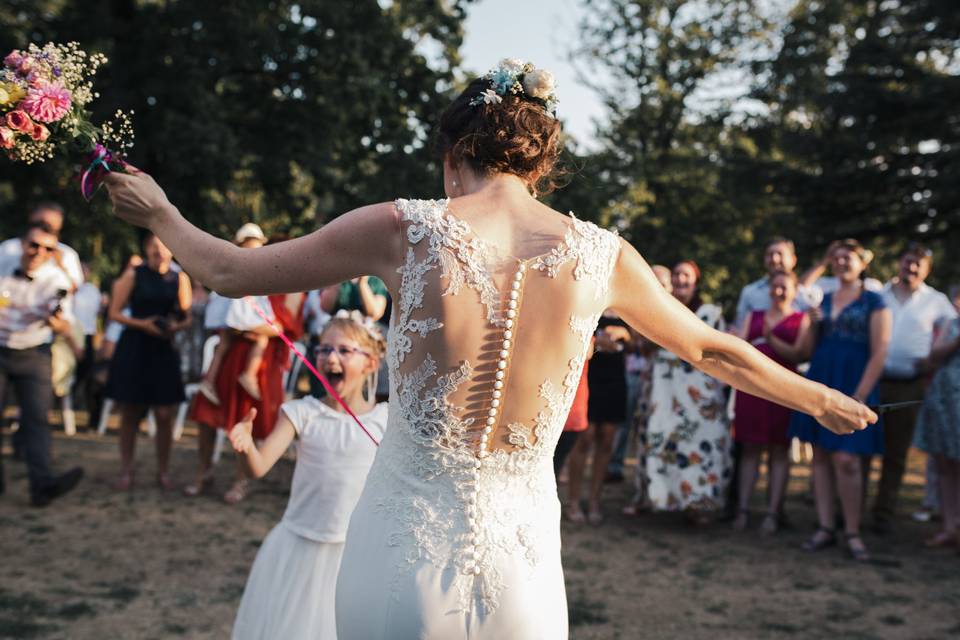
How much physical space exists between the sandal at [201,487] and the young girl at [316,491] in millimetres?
4131

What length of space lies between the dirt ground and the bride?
3079mm

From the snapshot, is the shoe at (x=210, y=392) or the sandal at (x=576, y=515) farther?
the sandal at (x=576, y=515)

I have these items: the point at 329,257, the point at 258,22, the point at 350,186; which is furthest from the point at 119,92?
the point at 329,257

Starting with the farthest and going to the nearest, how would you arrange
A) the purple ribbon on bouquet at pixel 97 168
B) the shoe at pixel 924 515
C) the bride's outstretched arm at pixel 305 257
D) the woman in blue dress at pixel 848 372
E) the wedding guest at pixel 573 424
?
the shoe at pixel 924 515
the woman in blue dress at pixel 848 372
the wedding guest at pixel 573 424
the purple ribbon on bouquet at pixel 97 168
the bride's outstretched arm at pixel 305 257

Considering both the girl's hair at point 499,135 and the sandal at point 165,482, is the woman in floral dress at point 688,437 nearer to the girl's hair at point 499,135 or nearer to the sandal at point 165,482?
the sandal at point 165,482

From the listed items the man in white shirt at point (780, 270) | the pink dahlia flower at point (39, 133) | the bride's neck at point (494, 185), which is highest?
the man in white shirt at point (780, 270)

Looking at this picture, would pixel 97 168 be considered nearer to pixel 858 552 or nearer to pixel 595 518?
pixel 595 518

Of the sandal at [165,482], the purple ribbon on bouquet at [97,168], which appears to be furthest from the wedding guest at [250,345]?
the purple ribbon on bouquet at [97,168]

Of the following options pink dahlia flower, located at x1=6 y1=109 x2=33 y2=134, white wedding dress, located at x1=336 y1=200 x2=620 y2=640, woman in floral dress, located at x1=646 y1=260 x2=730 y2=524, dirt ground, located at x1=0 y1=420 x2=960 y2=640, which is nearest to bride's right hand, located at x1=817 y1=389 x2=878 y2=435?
white wedding dress, located at x1=336 y1=200 x2=620 y2=640

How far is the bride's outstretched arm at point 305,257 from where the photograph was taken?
6.97 ft

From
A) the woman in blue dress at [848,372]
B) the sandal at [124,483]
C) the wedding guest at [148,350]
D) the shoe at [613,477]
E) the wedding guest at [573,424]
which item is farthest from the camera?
the shoe at [613,477]

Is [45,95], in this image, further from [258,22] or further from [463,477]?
[258,22]

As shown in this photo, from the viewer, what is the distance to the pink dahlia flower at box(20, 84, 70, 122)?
2.61 m

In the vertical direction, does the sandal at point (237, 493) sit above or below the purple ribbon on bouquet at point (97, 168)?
below
